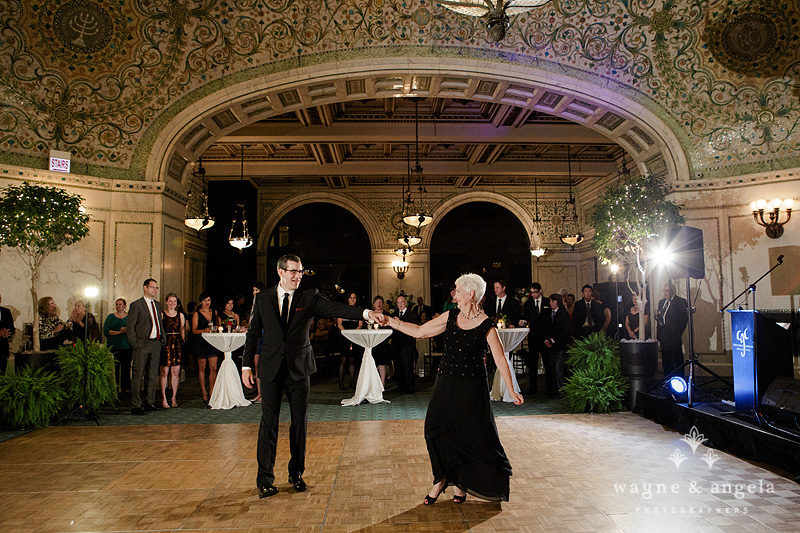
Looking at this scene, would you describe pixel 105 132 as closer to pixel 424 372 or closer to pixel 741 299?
pixel 424 372

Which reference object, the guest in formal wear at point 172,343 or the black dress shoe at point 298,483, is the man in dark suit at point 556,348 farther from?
the guest in formal wear at point 172,343

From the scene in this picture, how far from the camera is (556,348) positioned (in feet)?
25.2

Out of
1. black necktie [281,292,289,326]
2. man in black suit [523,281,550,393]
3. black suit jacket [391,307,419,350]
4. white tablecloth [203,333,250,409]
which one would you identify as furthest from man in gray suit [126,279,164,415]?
man in black suit [523,281,550,393]

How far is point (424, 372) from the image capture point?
35.6 ft

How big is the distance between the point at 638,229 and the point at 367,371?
13.2 feet

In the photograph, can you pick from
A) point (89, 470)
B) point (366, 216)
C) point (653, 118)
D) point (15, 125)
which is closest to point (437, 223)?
point (366, 216)

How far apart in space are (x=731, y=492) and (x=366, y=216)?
12.8 m

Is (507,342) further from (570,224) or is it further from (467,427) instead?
(570,224)

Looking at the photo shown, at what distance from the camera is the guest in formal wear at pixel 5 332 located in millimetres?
6660

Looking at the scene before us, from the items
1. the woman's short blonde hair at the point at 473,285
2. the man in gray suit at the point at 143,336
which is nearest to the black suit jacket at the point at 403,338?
the man in gray suit at the point at 143,336

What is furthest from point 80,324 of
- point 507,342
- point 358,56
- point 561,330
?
point 561,330

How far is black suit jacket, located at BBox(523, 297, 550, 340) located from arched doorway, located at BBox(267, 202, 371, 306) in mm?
8142

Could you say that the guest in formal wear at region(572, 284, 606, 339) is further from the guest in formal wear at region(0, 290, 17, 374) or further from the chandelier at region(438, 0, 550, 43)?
the guest in formal wear at region(0, 290, 17, 374)

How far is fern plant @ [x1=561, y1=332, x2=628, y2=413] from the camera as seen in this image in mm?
6320
